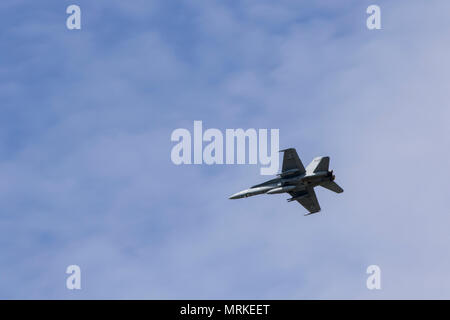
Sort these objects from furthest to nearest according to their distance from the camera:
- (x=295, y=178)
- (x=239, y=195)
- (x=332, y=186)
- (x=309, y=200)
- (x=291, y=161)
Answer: (x=309, y=200) < (x=332, y=186) < (x=239, y=195) < (x=295, y=178) < (x=291, y=161)

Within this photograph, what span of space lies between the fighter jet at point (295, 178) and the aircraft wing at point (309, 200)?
124 inches

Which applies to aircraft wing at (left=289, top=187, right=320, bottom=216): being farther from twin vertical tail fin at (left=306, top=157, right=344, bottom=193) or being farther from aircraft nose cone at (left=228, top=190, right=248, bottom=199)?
aircraft nose cone at (left=228, top=190, right=248, bottom=199)

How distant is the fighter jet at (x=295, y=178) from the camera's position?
141375 millimetres

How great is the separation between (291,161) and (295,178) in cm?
321

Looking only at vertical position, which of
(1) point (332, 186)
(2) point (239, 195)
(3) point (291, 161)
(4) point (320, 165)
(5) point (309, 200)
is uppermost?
(3) point (291, 161)

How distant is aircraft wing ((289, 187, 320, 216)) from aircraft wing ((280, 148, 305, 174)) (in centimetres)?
833

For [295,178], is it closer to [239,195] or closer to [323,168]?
[323,168]

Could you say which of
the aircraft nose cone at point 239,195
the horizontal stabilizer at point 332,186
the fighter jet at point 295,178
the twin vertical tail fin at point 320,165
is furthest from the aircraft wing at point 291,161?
the aircraft nose cone at point 239,195

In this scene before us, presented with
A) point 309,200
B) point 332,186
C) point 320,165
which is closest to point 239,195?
point 309,200

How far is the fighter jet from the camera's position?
141 meters

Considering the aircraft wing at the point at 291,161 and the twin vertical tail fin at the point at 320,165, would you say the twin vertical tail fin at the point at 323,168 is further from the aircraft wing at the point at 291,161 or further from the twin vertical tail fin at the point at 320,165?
the aircraft wing at the point at 291,161

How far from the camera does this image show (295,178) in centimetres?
14225
